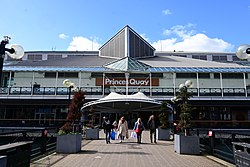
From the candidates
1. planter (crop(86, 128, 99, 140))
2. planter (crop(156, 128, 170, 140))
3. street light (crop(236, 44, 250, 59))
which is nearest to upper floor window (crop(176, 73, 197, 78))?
planter (crop(156, 128, 170, 140))

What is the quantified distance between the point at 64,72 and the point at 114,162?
29.5 metres

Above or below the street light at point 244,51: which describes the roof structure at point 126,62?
above

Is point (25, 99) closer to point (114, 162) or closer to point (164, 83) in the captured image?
point (164, 83)

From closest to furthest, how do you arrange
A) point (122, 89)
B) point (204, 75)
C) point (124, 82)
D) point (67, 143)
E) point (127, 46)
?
point (67, 143) < point (122, 89) < point (124, 82) < point (204, 75) < point (127, 46)

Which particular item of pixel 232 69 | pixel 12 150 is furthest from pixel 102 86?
pixel 12 150

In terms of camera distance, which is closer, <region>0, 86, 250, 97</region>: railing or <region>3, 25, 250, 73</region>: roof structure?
<region>0, 86, 250, 97</region>: railing

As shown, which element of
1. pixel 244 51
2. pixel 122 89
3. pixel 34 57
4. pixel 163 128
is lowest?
pixel 163 128

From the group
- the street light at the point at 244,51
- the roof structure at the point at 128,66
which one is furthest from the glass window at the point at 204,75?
the street light at the point at 244,51

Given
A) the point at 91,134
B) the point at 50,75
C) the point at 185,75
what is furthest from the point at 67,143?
the point at 185,75

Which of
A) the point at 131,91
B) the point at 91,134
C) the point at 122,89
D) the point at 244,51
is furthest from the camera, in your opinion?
the point at 122,89

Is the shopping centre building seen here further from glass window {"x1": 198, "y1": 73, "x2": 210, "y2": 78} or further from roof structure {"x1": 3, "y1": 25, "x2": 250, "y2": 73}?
roof structure {"x1": 3, "y1": 25, "x2": 250, "y2": 73}

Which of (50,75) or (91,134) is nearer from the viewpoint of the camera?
(91,134)

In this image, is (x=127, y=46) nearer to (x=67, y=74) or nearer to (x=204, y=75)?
(x=67, y=74)

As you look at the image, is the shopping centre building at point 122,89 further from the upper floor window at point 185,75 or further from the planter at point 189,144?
the planter at point 189,144
